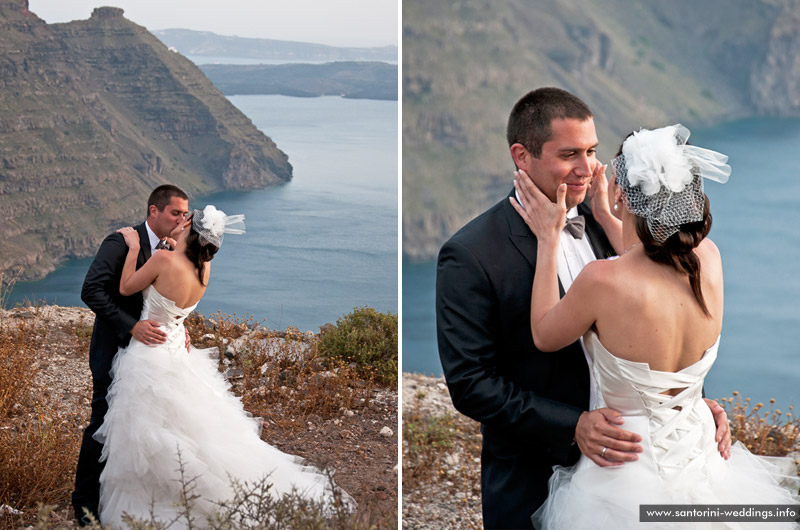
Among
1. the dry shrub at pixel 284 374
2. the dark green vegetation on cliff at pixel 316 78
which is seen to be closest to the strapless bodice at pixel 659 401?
the dry shrub at pixel 284 374

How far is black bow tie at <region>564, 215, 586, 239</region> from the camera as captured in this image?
89.5 inches

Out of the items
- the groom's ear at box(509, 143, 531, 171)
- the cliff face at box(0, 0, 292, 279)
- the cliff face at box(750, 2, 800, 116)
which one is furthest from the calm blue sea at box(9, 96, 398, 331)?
the cliff face at box(750, 2, 800, 116)

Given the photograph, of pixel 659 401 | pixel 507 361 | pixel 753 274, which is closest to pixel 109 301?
pixel 507 361

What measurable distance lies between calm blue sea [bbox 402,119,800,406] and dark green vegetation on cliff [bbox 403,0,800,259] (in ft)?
2.87

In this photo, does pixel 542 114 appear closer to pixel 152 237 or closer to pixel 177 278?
pixel 177 278

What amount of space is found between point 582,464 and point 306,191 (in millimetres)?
9223

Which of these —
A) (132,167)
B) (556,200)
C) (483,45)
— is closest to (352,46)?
(132,167)

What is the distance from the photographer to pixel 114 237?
3.83 meters

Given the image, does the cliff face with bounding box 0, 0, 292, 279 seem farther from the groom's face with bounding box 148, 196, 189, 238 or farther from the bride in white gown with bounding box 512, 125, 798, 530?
the bride in white gown with bounding box 512, 125, 798, 530

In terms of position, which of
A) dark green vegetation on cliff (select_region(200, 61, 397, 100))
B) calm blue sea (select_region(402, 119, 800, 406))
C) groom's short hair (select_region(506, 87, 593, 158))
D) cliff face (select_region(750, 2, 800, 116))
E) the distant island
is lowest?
calm blue sea (select_region(402, 119, 800, 406))

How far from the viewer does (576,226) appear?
2283 millimetres

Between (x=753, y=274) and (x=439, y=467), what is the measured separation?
72.2ft

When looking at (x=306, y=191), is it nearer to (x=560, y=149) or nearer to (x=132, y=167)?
(x=132, y=167)

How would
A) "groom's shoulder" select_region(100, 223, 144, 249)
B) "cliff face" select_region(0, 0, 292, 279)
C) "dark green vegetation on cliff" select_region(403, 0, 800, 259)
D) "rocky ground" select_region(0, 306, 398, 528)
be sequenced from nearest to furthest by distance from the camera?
"groom's shoulder" select_region(100, 223, 144, 249) → "rocky ground" select_region(0, 306, 398, 528) → "cliff face" select_region(0, 0, 292, 279) → "dark green vegetation on cliff" select_region(403, 0, 800, 259)
